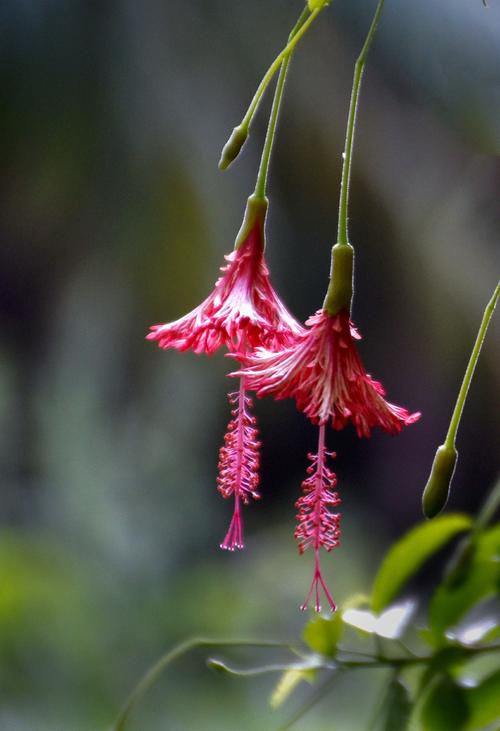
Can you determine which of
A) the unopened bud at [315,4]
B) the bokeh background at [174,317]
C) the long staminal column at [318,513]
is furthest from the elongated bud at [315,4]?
the bokeh background at [174,317]

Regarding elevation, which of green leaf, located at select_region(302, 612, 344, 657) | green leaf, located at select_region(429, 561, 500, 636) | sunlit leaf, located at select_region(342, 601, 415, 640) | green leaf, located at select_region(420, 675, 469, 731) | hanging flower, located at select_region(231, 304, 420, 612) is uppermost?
hanging flower, located at select_region(231, 304, 420, 612)

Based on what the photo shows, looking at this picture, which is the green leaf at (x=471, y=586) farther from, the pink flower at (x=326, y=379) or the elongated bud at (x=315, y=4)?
the elongated bud at (x=315, y=4)

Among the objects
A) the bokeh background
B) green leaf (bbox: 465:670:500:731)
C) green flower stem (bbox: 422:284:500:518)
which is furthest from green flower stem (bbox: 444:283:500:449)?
the bokeh background

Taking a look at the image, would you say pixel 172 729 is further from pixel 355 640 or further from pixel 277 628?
pixel 355 640

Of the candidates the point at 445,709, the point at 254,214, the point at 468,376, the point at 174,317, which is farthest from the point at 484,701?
the point at 174,317

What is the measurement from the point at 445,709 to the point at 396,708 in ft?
0.06

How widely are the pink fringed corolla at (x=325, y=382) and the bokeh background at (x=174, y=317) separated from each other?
0.86m

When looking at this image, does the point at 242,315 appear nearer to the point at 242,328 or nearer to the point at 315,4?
the point at 242,328

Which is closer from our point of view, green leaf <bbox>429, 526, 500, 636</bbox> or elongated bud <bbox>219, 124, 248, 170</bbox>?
green leaf <bbox>429, 526, 500, 636</bbox>

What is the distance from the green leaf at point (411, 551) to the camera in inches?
13.7

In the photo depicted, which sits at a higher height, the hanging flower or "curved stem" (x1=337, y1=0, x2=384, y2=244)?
"curved stem" (x1=337, y1=0, x2=384, y2=244)

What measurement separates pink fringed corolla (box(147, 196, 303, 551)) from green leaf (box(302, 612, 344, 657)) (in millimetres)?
124

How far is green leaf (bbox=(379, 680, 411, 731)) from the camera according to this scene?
12.4 inches

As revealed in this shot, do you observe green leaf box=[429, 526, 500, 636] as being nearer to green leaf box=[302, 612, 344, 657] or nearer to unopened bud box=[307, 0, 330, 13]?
green leaf box=[302, 612, 344, 657]
